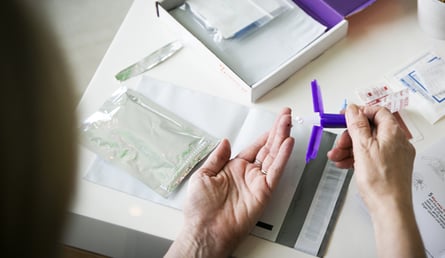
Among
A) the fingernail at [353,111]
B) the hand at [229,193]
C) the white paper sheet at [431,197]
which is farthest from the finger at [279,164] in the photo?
the white paper sheet at [431,197]

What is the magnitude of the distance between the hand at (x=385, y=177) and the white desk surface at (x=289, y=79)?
0.08 metres

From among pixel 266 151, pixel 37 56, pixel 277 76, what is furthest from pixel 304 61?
pixel 37 56

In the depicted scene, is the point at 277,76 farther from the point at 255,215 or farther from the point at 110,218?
the point at 110,218

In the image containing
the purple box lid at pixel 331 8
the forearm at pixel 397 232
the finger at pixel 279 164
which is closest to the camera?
the forearm at pixel 397 232

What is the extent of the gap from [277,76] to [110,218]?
1.21 ft

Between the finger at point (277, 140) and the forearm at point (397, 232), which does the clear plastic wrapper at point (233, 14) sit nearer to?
the finger at point (277, 140)

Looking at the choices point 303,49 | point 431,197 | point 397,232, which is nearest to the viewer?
point 397,232

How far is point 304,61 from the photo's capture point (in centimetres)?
95

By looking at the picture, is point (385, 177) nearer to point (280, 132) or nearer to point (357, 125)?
point (357, 125)

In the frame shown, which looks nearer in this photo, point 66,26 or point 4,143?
point 4,143

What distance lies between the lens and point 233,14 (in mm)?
982

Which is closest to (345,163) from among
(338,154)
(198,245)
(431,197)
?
(338,154)

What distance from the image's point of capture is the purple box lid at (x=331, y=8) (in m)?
0.97

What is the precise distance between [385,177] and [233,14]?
42 cm
